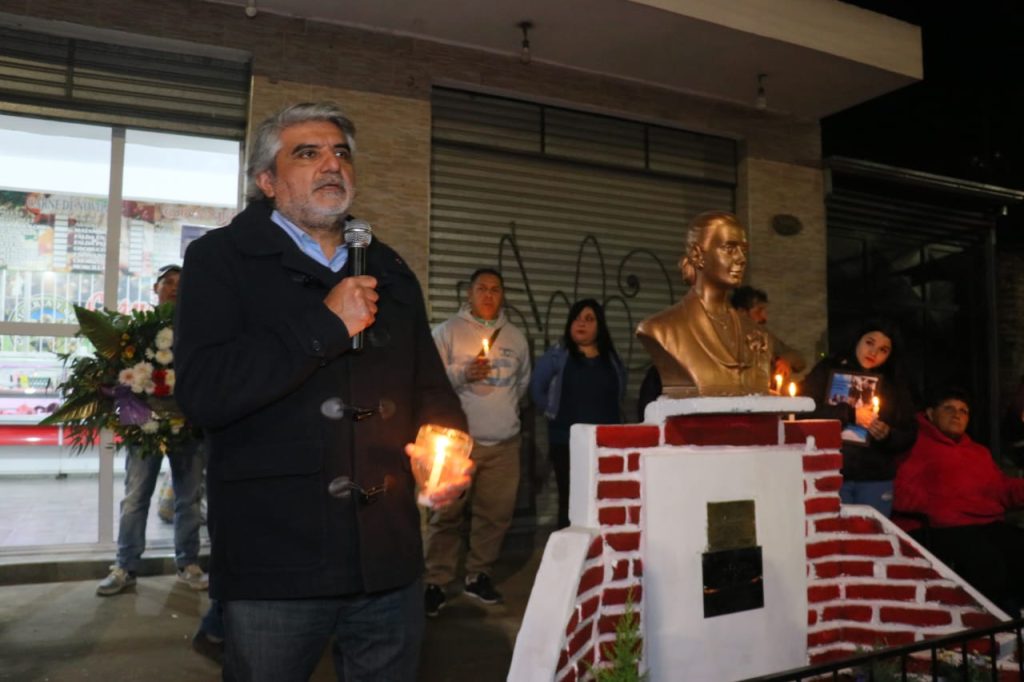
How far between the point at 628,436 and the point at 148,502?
11.7 feet

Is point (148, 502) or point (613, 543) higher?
point (613, 543)

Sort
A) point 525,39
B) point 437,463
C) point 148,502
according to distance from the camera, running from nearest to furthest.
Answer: point 437,463
point 148,502
point 525,39

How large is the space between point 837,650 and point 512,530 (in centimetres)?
342

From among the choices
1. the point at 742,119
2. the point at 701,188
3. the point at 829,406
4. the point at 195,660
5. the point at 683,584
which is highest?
the point at 742,119

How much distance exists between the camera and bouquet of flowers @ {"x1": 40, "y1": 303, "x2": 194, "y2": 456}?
13.5ft

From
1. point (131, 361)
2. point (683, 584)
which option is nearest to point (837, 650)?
point (683, 584)

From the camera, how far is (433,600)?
4691 mm

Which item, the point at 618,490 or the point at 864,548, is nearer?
the point at 618,490

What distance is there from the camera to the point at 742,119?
25.3 feet

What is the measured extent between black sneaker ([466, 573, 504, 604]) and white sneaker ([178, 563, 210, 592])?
5.63 feet

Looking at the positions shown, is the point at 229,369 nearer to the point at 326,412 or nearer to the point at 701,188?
the point at 326,412

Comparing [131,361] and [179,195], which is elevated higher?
[179,195]

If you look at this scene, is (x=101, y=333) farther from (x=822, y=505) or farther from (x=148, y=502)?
(x=822, y=505)

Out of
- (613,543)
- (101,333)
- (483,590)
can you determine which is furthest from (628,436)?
(101,333)
